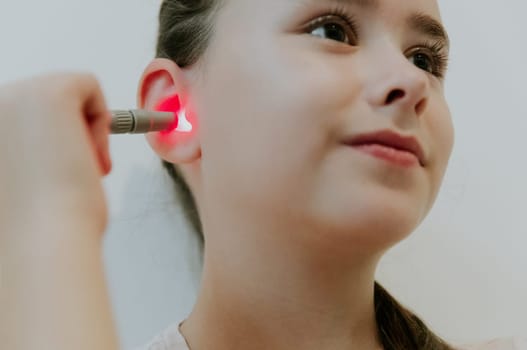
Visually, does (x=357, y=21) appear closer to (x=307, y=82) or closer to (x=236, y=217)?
(x=307, y=82)

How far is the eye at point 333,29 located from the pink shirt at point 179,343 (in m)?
0.49

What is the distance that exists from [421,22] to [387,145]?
21 cm

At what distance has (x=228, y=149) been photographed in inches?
31.9

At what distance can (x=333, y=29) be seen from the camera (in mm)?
812

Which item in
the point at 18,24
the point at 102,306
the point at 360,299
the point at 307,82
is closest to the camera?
the point at 102,306

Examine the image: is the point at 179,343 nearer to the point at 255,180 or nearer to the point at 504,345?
the point at 255,180

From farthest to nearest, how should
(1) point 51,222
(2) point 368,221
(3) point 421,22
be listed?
(3) point 421,22 < (2) point 368,221 < (1) point 51,222

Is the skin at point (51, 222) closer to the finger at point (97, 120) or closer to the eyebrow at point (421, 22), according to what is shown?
the finger at point (97, 120)

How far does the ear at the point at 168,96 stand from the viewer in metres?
0.89

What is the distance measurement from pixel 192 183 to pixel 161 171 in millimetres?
236

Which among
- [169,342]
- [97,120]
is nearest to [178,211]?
[169,342]

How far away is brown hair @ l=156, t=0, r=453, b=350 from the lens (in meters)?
0.91

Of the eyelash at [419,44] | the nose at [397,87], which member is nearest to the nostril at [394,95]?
the nose at [397,87]

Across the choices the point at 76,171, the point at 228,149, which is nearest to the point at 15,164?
the point at 76,171
